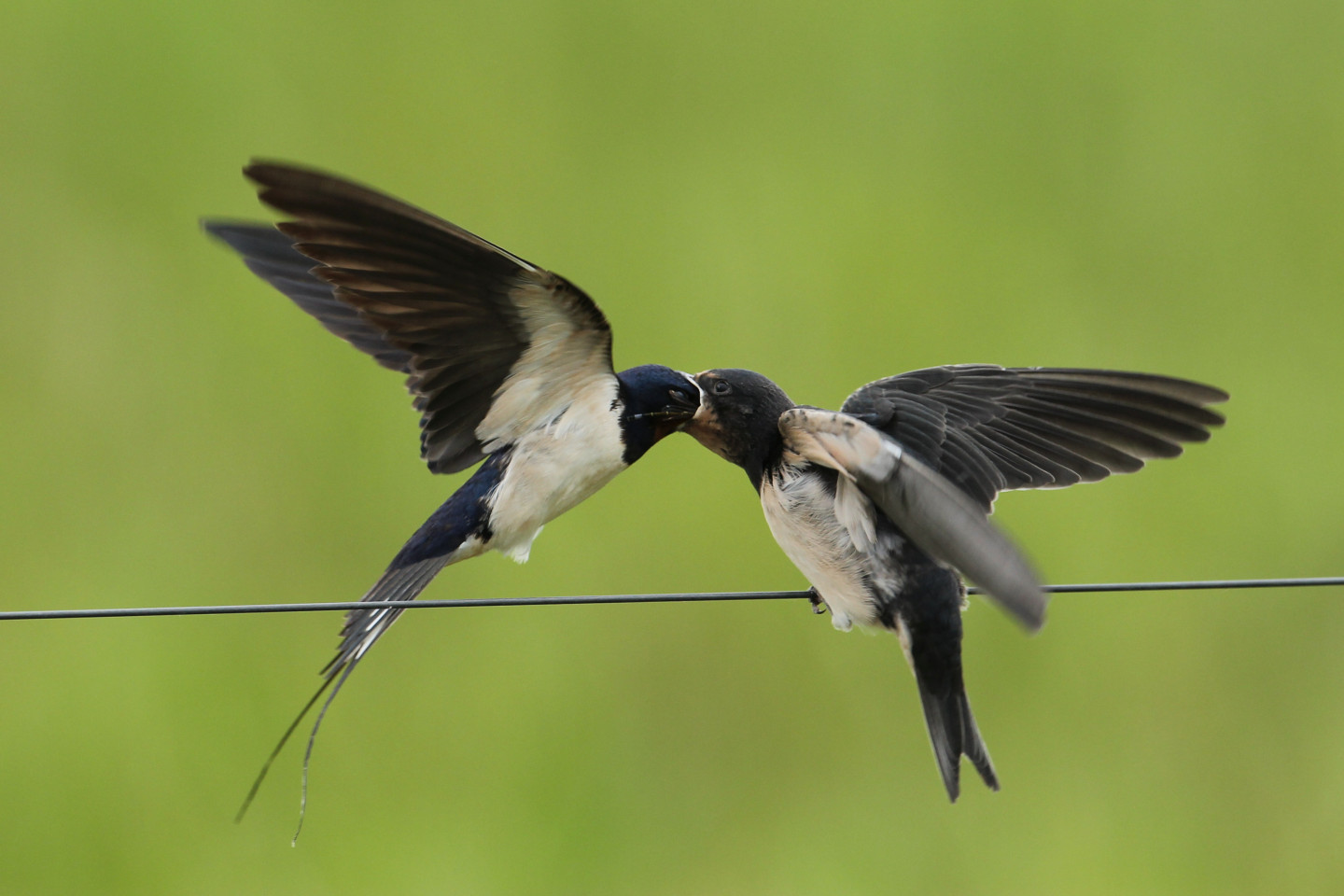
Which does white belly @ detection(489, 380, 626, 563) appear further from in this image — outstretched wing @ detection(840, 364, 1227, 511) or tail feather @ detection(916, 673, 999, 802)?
tail feather @ detection(916, 673, 999, 802)

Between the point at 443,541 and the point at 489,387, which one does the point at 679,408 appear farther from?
the point at 443,541

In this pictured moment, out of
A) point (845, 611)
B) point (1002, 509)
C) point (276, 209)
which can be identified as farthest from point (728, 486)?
point (276, 209)

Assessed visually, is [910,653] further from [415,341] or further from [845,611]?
[415,341]

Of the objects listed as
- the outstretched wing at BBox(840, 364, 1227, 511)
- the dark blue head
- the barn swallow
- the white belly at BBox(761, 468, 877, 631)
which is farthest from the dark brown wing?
the outstretched wing at BBox(840, 364, 1227, 511)

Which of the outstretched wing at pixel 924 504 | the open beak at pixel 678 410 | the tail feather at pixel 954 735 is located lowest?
the tail feather at pixel 954 735

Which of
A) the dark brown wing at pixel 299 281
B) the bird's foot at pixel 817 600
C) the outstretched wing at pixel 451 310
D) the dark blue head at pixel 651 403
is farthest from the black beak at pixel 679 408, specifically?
the dark brown wing at pixel 299 281

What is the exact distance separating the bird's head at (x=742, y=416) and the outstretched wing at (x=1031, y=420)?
12 centimetres

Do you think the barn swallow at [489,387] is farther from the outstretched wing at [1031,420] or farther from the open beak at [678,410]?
the outstretched wing at [1031,420]

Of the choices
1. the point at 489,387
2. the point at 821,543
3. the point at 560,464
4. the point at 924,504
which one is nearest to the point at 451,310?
the point at 489,387

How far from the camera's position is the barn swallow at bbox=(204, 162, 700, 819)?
1.76 m

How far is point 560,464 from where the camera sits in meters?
2.03

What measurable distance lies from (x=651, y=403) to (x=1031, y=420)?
650mm

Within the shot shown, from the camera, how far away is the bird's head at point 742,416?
6.92ft

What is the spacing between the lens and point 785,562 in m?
4.62
